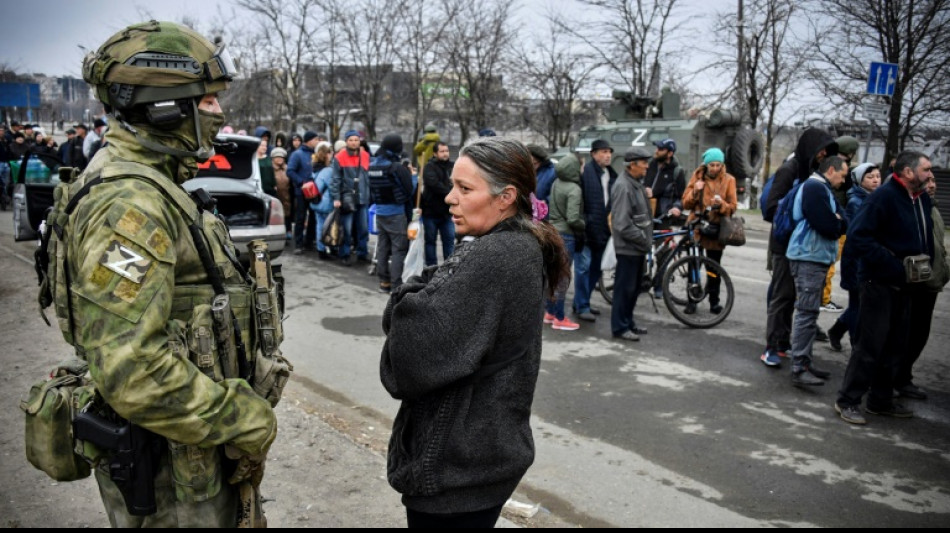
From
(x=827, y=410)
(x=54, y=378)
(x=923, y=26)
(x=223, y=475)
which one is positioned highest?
(x=923, y=26)

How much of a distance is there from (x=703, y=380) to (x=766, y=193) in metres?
2.43

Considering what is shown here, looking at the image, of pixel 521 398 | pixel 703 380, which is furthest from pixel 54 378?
pixel 703 380

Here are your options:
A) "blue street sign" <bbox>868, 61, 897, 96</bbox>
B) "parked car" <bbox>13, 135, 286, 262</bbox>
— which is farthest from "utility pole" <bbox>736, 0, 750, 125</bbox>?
"parked car" <bbox>13, 135, 286, 262</bbox>

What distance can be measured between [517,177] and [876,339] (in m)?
4.07

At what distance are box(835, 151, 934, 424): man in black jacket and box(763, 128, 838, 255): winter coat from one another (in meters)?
1.13

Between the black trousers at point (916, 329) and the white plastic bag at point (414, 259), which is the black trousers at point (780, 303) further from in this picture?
the white plastic bag at point (414, 259)

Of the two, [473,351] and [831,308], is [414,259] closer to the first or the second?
[831,308]

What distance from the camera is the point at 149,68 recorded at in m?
2.09

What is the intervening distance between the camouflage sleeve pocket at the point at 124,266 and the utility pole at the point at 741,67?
19440 millimetres

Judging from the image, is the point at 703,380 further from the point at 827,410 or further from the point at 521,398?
the point at 521,398

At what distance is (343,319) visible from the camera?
26.2 feet

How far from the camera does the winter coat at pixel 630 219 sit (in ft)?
22.9

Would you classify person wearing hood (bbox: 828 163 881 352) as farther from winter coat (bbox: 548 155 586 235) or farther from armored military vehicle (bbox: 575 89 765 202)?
armored military vehicle (bbox: 575 89 765 202)

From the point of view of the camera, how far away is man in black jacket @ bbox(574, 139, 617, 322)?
25.5 ft
